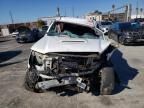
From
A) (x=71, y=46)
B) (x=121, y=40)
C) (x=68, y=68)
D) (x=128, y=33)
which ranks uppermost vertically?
(x=71, y=46)

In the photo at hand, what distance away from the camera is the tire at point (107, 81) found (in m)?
5.82

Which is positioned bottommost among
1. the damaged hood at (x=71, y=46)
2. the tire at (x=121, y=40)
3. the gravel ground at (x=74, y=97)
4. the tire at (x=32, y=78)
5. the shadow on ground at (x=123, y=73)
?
the shadow on ground at (x=123, y=73)

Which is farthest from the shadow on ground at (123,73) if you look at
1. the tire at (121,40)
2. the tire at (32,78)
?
the tire at (121,40)

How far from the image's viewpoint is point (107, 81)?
5.82 m

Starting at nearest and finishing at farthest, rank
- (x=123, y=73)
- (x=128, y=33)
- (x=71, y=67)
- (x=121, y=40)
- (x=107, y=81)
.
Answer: (x=71, y=67)
(x=107, y=81)
(x=123, y=73)
(x=128, y=33)
(x=121, y=40)

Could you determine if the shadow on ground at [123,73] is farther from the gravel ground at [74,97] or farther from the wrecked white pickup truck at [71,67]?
the wrecked white pickup truck at [71,67]

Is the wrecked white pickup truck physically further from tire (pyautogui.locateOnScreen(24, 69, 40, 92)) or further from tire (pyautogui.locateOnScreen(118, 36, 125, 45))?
tire (pyautogui.locateOnScreen(118, 36, 125, 45))

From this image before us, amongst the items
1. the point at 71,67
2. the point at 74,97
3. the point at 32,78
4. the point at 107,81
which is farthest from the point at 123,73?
the point at 32,78

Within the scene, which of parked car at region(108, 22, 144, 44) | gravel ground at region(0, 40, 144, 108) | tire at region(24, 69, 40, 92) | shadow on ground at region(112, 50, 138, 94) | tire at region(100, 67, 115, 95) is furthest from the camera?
parked car at region(108, 22, 144, 44)

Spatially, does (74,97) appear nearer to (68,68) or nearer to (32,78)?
(68,68)

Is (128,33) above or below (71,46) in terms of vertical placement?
below

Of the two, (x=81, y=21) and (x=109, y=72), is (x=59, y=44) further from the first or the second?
(x=81, y=21)

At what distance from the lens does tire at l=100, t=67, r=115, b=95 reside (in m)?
5.82

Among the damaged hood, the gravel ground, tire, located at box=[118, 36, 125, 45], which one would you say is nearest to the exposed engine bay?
the damaged hood
